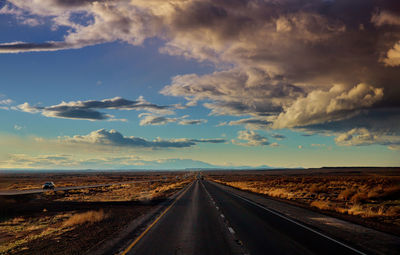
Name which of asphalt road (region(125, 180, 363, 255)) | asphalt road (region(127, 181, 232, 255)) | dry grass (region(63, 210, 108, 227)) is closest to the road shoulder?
asphalt road (region(125, 180, 363, 255))

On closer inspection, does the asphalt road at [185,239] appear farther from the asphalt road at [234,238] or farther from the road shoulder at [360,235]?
the road shoulder at [360,235]

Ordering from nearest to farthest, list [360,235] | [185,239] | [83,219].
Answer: [185,239] < [360,235] < [83,219]

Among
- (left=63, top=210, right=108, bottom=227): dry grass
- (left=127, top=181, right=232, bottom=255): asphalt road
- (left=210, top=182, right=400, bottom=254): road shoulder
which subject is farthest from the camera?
(left=63, top=210, right=108, bottom=227): dry grass

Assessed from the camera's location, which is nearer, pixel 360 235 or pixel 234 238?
pixel 234 238

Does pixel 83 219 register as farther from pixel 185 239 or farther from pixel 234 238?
pixel 234 238

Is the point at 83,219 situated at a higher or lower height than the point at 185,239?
lower

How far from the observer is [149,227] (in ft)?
41.8

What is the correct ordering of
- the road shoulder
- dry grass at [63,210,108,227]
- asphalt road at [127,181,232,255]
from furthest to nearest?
dry grass at [63,210,108,227]
the road shoulder
asphalt road at [127,181,232,255]

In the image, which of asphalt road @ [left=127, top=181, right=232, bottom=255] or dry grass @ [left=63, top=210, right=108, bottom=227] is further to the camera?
dry grass @ [left=63, top=210, right=108, bottom=227]

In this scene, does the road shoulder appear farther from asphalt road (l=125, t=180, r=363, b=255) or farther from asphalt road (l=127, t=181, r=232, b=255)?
asphalt road (l=127, t=181, r=232, b=255)

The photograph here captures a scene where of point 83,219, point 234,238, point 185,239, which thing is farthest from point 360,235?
point 83,219

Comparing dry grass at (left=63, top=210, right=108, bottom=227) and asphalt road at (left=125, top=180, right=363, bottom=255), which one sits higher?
asphalt road at (left=125, top=180, right=363, bottom=255)

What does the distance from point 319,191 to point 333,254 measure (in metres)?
29.9

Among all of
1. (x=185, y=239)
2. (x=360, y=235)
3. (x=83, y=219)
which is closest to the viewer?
(x=185, y=239)
